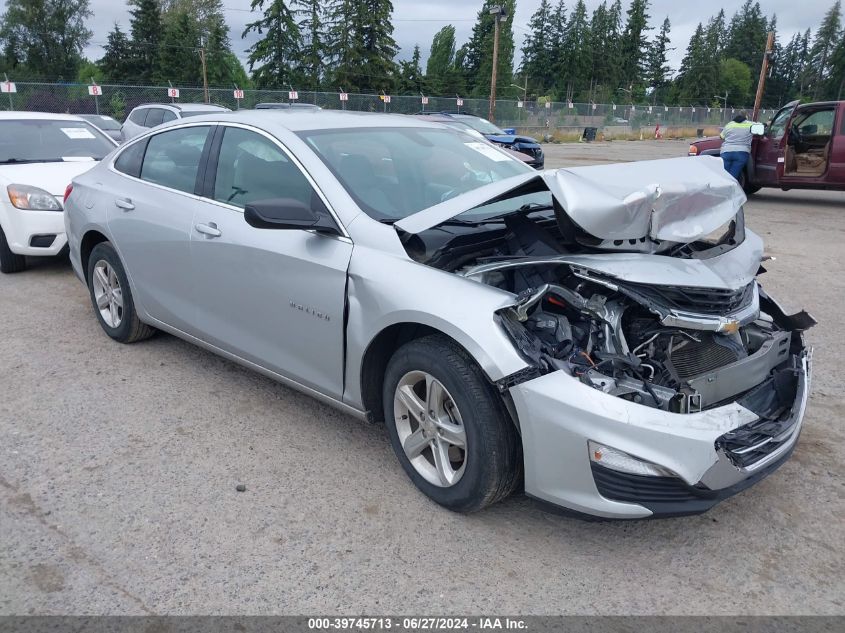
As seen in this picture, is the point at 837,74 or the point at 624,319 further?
the point at 837,74

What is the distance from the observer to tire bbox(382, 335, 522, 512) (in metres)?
2.77

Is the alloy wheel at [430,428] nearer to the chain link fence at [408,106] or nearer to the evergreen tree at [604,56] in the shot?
the chain link fence at [408,106]

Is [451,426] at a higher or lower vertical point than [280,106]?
lower

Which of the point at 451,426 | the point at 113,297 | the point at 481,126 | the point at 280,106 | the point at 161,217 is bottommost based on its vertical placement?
the point at 113,297

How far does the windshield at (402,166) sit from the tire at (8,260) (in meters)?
4.78

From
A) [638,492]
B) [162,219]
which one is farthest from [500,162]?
[638,492]

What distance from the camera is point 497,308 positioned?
110 inches

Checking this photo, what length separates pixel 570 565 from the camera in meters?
2.77

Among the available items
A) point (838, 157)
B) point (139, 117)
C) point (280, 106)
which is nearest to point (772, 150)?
point (838, 157)

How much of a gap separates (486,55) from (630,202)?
8407cm

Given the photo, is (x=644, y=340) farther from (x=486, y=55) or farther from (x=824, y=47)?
(x=824, y=47)

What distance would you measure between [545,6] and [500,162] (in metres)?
102

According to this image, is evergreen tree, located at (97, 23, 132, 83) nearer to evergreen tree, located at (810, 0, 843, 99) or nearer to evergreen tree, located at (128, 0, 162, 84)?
evergreen tree, located at (128, 0, 162, 84)

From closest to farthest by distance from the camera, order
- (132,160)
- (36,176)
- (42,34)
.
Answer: (132,160) → (36,176) → (42,34)
